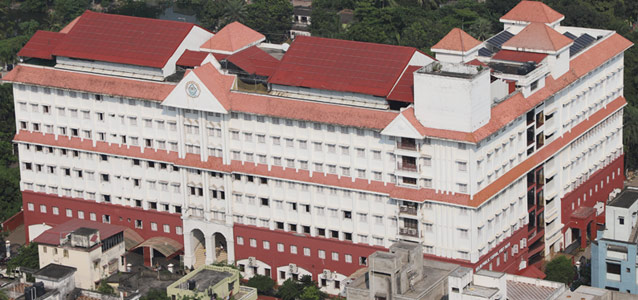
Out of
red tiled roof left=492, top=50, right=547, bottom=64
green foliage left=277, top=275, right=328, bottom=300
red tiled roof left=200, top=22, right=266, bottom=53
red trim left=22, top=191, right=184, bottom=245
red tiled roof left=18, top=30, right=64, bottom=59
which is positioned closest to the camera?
green foliage left=277, top=275, right=328, bottom=300

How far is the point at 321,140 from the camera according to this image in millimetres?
111812

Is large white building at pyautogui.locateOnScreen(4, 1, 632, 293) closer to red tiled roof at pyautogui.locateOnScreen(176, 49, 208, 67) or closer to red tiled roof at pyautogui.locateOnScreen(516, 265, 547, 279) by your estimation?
red tiled roof at pyautogui.locateOnScreen(176, 49, 208, 67)

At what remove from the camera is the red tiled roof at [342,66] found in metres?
112

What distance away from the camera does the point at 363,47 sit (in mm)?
114938

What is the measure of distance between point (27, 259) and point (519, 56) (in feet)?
143

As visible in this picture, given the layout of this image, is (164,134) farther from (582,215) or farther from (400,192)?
(582,215)

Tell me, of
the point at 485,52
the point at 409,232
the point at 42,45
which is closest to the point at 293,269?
the point at 409,232

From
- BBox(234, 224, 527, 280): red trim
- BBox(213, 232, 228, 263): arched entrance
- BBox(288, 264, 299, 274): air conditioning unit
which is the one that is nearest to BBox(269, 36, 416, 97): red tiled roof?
BBox(234, 224, 527, 280): red trim

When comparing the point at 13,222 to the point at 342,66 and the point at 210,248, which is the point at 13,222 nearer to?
the point at 210,248

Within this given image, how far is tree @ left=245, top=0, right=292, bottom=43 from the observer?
18225cm

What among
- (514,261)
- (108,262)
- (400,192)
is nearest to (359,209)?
(400,192)

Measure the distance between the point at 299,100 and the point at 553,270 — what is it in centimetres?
2426

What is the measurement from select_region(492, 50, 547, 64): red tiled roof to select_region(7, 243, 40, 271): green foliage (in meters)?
41.0

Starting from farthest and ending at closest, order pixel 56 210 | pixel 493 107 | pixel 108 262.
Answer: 1. pixel 56 210
2. pixel 108 262
3. pixel 493 107
